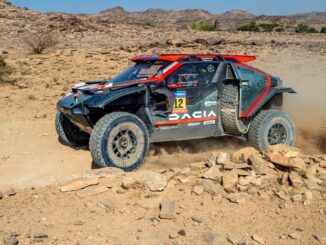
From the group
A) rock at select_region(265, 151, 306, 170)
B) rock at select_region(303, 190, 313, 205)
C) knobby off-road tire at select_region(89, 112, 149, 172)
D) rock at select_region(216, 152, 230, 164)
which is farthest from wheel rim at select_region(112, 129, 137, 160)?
rock at select_region(303, 190, 313, 205)

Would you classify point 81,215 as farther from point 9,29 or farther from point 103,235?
point 9,29

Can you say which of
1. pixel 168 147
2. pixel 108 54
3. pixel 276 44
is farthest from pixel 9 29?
pixel 168 147

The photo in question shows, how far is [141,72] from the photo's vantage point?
A: 7.47 m

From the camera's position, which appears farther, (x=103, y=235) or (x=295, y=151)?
(x=295, y=151)

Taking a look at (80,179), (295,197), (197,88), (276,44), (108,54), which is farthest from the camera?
(276,44)

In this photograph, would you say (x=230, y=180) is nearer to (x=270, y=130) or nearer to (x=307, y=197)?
(x=307, y=197)

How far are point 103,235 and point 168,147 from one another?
3.78 meters

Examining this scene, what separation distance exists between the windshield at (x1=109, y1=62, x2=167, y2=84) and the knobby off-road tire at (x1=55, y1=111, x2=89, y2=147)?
140cm

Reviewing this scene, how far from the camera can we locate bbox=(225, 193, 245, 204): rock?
5.45 m

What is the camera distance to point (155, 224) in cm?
490

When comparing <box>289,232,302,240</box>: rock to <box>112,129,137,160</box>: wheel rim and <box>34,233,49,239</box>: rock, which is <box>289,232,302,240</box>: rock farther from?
<box>112,129,137,160</box>: wheel rim

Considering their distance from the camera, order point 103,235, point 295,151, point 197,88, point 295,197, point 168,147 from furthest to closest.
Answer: point 168,147
point 197,88
point 295,151
point 295,197
point 103,235

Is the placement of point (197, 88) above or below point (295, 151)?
above

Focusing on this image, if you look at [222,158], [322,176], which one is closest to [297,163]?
[322,176]
